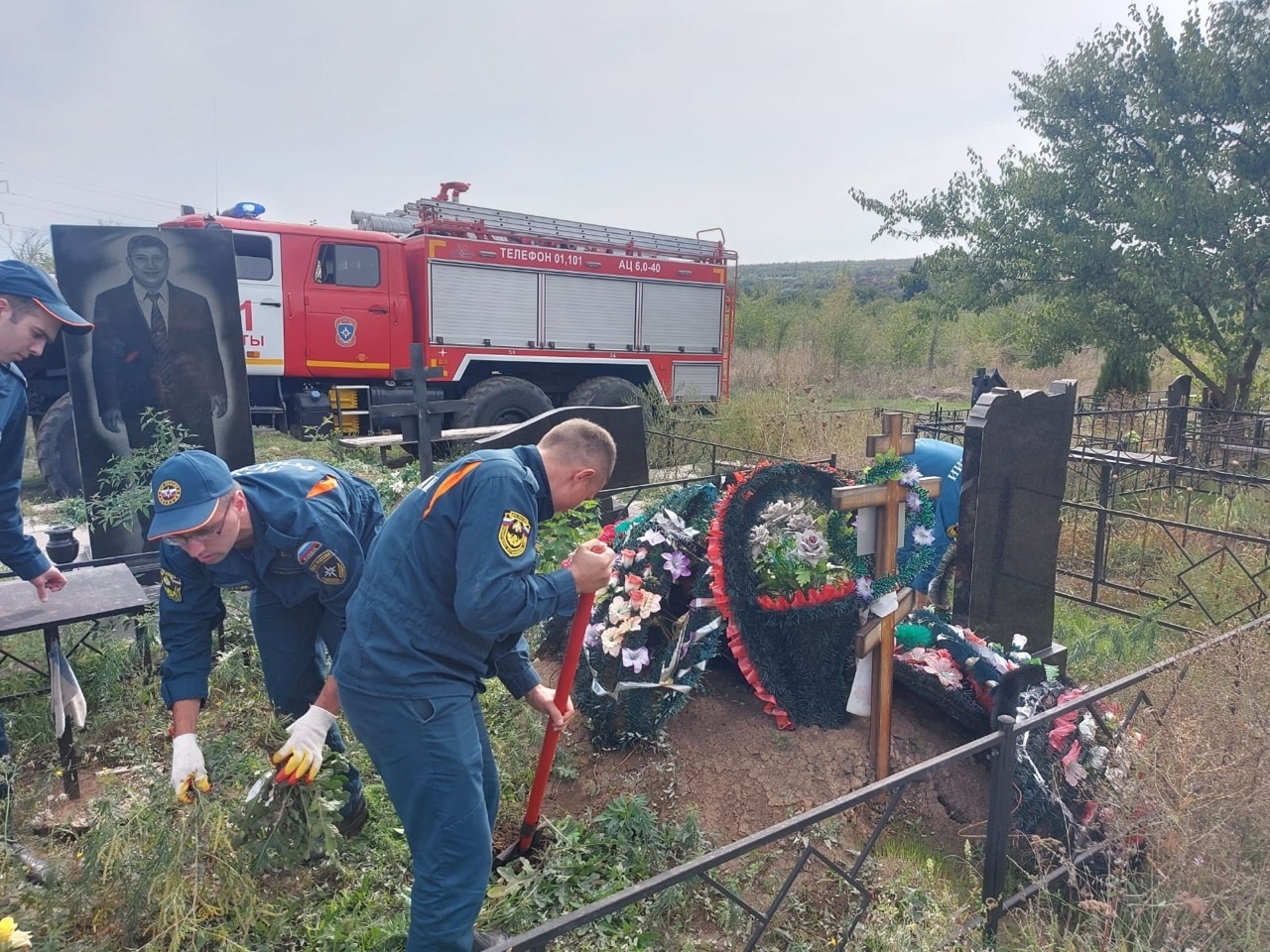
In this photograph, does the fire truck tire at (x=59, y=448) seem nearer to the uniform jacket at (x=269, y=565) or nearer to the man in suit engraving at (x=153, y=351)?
the man in suit engraving at (x=153, y=351)

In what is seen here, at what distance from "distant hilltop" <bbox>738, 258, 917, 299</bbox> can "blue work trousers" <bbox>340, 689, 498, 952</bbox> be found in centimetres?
4999

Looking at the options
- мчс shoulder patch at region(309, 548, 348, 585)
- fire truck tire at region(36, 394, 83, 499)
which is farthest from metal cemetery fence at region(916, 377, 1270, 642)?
A: fire truck tire at region(36, 394, 83, 499)

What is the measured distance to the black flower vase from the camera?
4426 mm

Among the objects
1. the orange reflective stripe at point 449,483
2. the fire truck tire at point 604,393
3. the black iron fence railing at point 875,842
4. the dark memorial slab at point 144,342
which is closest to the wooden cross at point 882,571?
the black iron fence railing at point 875,842

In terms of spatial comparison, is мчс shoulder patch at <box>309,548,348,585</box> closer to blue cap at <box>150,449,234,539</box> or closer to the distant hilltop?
blue cap at <box>150,449,234,539</box>

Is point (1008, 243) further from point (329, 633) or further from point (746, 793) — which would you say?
point (329, 633)

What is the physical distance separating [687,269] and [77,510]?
9.43m

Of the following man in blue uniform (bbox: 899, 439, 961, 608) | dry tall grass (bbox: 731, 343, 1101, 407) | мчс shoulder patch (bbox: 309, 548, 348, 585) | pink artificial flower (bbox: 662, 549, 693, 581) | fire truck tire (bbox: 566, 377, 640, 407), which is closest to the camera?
мчс shoulder patch (bbox: 309, 548, 348, 585)

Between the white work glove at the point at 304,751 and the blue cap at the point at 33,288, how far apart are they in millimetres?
1768

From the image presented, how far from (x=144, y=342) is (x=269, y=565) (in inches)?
123

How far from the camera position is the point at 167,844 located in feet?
7.16

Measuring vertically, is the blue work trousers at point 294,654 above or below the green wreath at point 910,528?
below

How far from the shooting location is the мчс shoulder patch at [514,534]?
209 centimetres

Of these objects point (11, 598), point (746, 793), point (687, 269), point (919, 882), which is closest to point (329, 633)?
point (11, 598)
